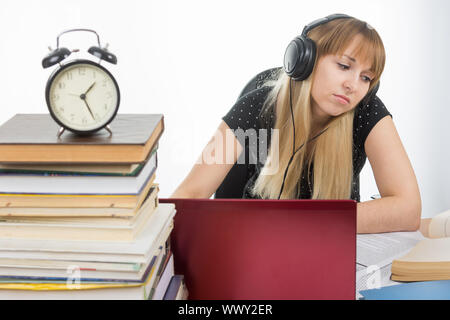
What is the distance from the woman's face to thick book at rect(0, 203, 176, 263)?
124 cm

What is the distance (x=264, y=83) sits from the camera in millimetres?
A: 2010

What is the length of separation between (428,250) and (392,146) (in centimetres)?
89

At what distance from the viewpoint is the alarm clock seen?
0.74 m

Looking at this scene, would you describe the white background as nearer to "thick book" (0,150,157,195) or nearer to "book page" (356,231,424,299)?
"book page" (356,231,424,299)

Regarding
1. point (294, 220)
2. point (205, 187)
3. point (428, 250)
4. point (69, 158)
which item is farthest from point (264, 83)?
point (69, 158)

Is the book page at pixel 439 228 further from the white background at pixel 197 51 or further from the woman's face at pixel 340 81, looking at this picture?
the white background at pixel 197 51

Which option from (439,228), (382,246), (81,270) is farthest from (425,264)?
(81,270)

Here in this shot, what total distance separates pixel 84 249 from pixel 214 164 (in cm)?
124

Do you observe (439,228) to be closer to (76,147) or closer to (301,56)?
(301,56)

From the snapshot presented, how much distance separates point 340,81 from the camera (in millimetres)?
1804

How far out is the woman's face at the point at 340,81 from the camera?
179cm

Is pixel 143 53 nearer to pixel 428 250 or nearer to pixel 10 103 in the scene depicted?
pixel 10 103

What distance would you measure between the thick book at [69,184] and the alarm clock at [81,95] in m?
0.08
